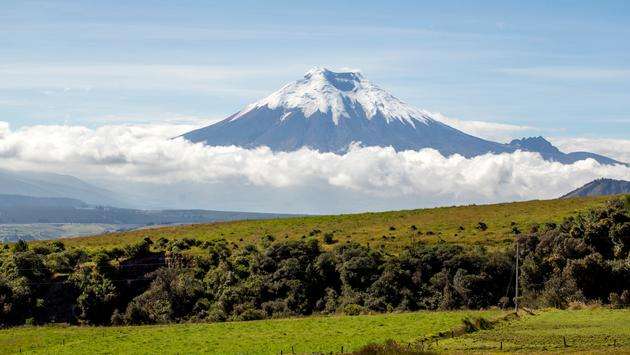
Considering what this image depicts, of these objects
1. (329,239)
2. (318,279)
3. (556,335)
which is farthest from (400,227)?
(556,335)

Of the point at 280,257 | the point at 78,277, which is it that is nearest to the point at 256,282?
the point at 280,257

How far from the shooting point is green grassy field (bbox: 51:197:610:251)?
307ft

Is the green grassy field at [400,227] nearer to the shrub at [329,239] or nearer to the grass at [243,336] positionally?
the shrub at [329,239]

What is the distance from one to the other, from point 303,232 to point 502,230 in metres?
24.9

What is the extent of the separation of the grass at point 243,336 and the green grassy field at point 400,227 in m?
28.0

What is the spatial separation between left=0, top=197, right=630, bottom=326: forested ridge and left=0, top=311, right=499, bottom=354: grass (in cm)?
1077

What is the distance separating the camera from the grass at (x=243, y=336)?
51906 millimetres

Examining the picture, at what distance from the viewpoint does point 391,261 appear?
80.7 meters

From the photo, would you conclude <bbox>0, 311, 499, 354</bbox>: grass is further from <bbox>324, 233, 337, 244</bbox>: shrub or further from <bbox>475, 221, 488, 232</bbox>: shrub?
<bbox>475, 221, 488, 232</bbox>: shrub

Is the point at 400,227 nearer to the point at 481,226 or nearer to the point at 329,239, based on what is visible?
the point at 481,226

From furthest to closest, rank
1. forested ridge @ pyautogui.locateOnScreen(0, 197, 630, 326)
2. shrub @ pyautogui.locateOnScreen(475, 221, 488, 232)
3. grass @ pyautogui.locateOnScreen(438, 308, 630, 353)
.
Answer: shrub @ pyautogui.locateOnScreen(475, 221, 488, 232) < forested ridge @ pyautogui.locateOnScreen(0, 197, 630, 326) < grass @ pyautogui.locateOnScreen(438, 308, 630, 353)

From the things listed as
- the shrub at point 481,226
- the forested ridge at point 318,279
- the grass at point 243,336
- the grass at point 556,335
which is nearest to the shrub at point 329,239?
the forested ridge at point 318,279

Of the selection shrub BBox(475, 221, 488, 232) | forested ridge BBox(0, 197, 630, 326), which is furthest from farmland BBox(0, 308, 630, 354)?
shrub BBox(475, 221, 488, 232)

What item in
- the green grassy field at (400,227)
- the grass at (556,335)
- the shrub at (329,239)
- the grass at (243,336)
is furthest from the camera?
the shrub at (329,239)
